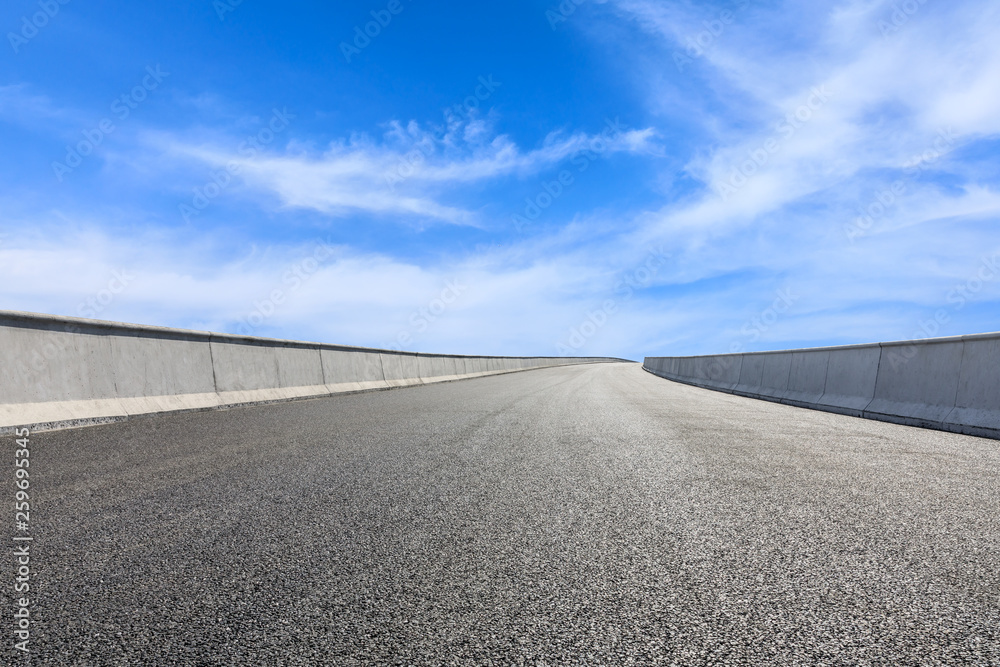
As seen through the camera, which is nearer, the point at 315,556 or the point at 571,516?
→ the point at 315,556

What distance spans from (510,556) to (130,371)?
785 cm

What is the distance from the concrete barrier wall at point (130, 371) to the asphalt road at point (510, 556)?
179 centimetres

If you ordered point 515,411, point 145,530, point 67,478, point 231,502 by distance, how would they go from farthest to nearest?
point 515,411 < point 67,478 < point 231,502 < point 145,530

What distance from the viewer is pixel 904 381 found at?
10375 mm

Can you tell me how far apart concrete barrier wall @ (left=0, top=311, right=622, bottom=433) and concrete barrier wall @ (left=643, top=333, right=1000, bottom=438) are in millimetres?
10424

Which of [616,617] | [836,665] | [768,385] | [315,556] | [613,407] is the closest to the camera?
[836,665]

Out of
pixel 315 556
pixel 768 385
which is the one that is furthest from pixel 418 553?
pixel 768 385

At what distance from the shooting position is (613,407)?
36.2 ft

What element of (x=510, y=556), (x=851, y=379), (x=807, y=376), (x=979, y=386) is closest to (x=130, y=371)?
(x=510, y=556)

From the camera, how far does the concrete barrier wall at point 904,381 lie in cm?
873

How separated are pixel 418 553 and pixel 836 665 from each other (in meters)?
1.75

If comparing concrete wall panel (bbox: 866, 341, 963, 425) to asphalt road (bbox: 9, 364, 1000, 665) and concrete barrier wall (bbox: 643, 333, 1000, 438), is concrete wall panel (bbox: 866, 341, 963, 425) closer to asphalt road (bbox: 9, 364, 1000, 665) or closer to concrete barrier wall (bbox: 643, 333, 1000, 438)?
concrete barrier wall (bbox: 643, 333, 1000, 438)

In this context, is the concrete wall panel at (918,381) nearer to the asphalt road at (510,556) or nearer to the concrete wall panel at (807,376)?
the concrete wall panel at (807,376)

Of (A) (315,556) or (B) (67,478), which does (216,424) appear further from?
(A) (315,556)
